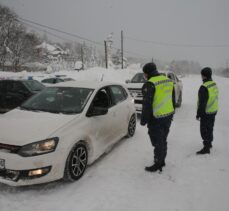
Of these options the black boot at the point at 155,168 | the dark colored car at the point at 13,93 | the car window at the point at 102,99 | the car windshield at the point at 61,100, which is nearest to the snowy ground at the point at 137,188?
the black boot at the point at 155,168

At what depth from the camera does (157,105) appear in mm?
3494

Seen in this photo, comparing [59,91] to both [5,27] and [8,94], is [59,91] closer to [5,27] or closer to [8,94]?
[8,94]

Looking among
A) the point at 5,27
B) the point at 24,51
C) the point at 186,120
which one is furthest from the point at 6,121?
the point at 24,51

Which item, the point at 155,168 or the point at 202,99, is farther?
the point at 202,99

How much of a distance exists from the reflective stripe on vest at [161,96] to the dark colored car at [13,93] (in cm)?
565

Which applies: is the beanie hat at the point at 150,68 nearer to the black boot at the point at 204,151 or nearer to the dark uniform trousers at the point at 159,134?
the dark uniform trousers at the point at 159,134

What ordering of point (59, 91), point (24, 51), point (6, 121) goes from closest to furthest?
point (6, 121)
point (59, 91)
point (24, 51)

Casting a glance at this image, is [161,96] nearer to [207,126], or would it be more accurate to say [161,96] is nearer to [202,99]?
[202,99]

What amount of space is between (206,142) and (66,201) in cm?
313

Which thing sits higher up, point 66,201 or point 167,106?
point 167,106

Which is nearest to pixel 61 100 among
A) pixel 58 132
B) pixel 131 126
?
pixel 58 132

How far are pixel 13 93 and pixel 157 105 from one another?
6.09 meters

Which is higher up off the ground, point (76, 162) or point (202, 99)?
point (202, 99)

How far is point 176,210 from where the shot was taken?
9.27ft
